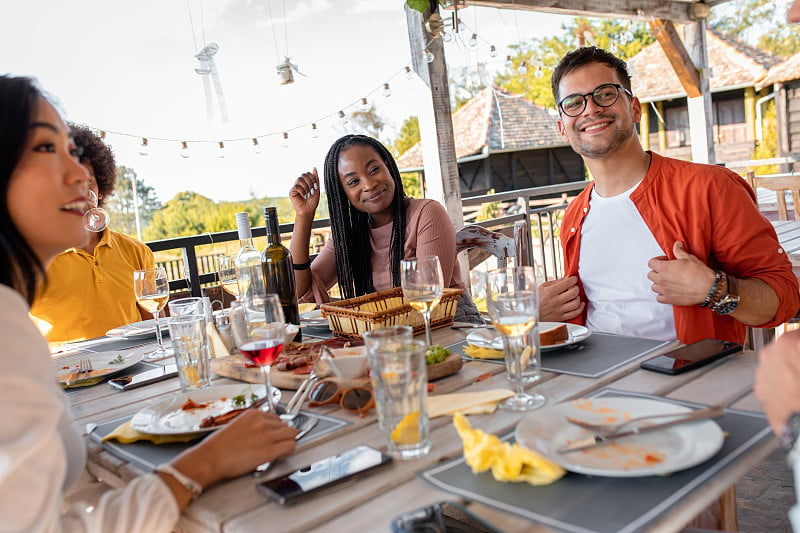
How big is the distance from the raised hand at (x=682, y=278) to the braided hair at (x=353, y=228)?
1137 millimetres

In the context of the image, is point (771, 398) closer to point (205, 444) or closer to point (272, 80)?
point (205, 444)

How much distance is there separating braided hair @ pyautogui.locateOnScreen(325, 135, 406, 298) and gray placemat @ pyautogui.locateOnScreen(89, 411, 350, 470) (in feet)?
4.82

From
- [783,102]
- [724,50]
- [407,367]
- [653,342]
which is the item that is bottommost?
[653,342]

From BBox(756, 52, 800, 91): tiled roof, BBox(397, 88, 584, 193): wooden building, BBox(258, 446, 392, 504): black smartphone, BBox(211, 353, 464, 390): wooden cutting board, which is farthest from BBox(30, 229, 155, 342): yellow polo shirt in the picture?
BBox(756, 52, 800, 91): tiled roof

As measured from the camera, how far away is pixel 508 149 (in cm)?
1773

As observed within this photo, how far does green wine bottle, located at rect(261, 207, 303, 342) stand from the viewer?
176 cm

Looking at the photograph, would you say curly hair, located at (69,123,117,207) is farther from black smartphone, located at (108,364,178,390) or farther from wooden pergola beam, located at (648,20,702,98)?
wooden pergola beam, located at (648,20,702,98)

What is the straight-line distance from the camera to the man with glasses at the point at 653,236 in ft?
5.61

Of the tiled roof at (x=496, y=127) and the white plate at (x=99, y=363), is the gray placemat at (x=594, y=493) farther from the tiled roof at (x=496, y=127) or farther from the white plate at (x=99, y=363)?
the tiled roof at (x=496, y=127)

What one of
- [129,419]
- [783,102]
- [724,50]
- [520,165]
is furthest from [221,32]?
[129,419]

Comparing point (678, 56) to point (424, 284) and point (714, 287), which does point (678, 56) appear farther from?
point (424, 284)

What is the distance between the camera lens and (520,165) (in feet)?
61.8

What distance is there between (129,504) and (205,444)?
132 millimetres

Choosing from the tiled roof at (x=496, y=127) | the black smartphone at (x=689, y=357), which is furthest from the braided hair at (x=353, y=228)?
the tiled roof at (x=496, y=127)
